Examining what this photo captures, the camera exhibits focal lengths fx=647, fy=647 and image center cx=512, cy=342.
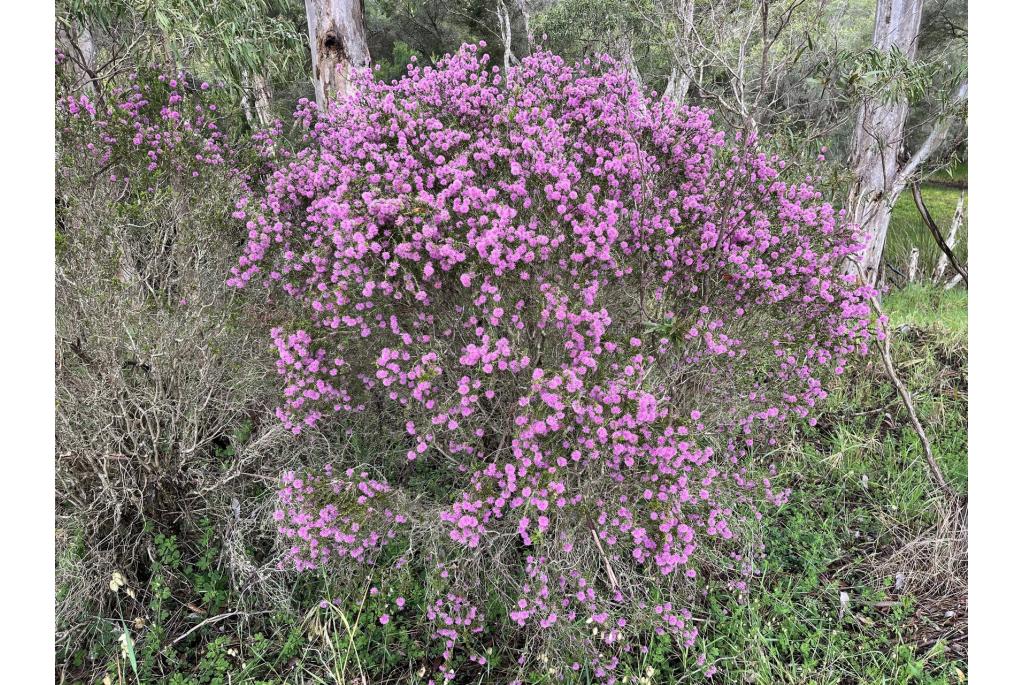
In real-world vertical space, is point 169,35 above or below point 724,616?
above

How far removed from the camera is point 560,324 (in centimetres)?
208

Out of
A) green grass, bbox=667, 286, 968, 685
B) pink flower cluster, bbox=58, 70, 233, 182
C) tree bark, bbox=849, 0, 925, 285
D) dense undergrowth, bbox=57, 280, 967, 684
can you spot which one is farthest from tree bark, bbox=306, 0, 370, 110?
tree bark, bbox=849, 0, 925, 285

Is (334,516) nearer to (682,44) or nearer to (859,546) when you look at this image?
(859,546)

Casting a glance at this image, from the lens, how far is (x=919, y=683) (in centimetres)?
222

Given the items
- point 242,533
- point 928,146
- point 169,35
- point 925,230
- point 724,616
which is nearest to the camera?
point 724,616

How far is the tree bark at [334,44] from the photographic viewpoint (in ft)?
13.2

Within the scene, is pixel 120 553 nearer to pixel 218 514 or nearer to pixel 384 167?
pixel 218 514

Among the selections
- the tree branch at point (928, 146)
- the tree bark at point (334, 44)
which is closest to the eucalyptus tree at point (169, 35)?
the tree bark at point (334, 44)

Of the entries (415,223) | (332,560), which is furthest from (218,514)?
(415,223)

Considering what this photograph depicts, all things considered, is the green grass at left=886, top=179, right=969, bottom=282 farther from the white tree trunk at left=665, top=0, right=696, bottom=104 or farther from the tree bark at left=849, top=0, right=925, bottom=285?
the white tree trunk at left=665, top=0, right=696, bottom=104

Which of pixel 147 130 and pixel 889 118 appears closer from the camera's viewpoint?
pixel 147 130

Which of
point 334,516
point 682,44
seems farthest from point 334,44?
point 334,516

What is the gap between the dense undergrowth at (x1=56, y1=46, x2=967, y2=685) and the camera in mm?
2293

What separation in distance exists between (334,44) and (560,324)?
2961 mm
